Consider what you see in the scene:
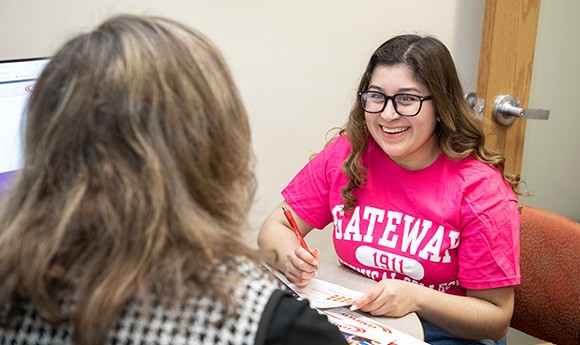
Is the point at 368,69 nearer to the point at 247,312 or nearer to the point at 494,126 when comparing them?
the point at 494,126

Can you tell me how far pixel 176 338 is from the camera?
2.87 ft

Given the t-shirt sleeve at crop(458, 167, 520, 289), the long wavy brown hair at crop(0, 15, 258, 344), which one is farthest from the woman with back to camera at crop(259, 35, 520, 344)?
the long wavy brown hair at crop(0, 15, 258, 344)

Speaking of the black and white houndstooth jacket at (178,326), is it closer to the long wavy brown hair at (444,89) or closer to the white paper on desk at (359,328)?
the white paper on desk at (359,328)

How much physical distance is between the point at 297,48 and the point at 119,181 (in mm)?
1495

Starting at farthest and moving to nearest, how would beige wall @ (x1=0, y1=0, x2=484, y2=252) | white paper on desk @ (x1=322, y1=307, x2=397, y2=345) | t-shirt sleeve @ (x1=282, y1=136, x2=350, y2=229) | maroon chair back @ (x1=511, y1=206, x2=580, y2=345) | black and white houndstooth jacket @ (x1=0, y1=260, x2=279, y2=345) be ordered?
beige wall @ (x1=0, y1=0, x2=484, y2=252)
t-shirt sleeve @ (x1=282, y1=136, x2=350, y2=229)
maroon chair back @ (x1=511, y1=206, x2=580, y2=345)
white paper on desk @ (x1=322, y1=307, x2=397, y2=345)
black and white houndstooth jacket @ (x1=0, y1=260, x2=279, y2=345)

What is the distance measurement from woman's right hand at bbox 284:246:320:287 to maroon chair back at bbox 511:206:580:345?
634 mm

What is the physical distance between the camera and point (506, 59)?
7.65 ft

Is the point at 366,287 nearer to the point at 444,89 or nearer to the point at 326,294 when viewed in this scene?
the point at 326,294

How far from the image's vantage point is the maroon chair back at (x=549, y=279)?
184 centimetres

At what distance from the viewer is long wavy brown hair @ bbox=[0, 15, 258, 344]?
0.88m

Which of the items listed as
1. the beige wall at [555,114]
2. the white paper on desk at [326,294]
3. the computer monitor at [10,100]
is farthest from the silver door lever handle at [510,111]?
the computer monitor at [10,100]

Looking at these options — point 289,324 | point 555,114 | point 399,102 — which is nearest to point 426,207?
point 399,102

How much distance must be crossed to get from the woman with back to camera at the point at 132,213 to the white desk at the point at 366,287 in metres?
0.59

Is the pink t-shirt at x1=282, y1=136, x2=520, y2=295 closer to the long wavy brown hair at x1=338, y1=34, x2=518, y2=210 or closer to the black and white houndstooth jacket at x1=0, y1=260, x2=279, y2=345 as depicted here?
the long wavy brown hair at x1=338, y1=34, x2=518, y2=210
